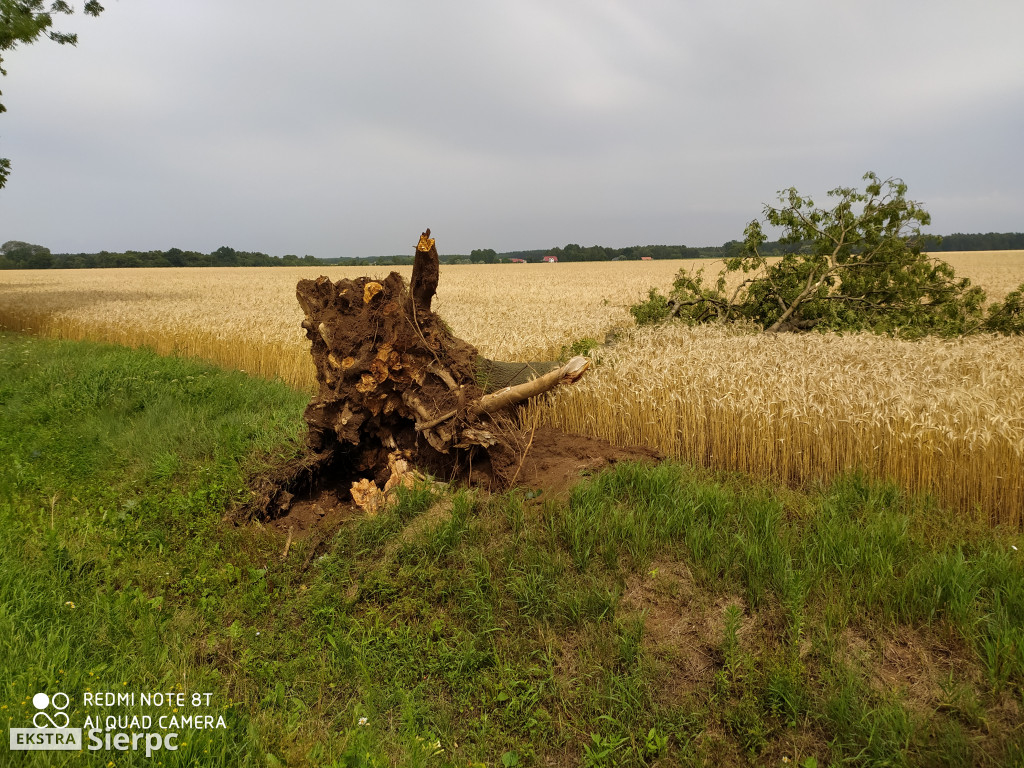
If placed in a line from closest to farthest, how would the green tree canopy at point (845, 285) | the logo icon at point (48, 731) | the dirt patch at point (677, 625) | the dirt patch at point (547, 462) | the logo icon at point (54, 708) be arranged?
the logo icon at point (48, 731) < the logo icon at point (54, 708) < the dirt patch at point (677, 625) < the dirt patch at point (547, 462) < the green tree canopy at point (845, 285)

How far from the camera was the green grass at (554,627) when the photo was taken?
2.99m

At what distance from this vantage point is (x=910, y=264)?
1055 cm

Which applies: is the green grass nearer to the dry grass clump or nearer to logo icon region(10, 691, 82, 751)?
logo icon region(10, 691, 82, 751)

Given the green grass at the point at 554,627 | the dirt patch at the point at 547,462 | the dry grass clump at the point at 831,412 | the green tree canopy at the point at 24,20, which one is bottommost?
the green grass at the point at 554,627

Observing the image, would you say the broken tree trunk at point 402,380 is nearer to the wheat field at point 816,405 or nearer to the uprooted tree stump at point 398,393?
the uprooted tree stump at point 398,393

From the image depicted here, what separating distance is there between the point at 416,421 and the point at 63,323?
14784mm

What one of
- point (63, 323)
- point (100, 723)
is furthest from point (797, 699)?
point (63, 323)

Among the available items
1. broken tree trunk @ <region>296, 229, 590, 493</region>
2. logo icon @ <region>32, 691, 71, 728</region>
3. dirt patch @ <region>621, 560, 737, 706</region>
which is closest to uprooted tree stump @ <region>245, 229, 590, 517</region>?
broken tree trunk @ <region>296, 229, 590, 493</region>

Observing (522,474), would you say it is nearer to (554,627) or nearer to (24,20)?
(554,627)

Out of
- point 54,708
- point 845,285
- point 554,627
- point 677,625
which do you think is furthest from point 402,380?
point 845,285

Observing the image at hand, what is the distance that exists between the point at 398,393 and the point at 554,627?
9.04ft

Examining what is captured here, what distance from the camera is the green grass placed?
2.99 meters

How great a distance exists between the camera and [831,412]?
5113 millimetres

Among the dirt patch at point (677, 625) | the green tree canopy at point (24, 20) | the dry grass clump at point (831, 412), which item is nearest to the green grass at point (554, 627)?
the dirt patch at point (677, 625)
